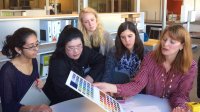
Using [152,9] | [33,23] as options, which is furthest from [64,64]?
[152,9]

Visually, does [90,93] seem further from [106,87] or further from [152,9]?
[152,9]

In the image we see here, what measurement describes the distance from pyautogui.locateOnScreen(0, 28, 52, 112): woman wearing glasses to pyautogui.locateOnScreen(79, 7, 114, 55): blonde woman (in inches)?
34.8

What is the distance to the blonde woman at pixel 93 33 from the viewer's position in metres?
2.94

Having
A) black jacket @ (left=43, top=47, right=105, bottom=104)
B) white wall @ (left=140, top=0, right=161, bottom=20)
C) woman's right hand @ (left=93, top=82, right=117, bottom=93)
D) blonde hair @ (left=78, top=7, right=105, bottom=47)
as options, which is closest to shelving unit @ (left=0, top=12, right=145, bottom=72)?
blonde hair @ (left=78, top=7, right=105, bottom=47)

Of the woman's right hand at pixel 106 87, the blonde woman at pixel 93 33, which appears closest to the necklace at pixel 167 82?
the woman's right hand at pixel 106 87

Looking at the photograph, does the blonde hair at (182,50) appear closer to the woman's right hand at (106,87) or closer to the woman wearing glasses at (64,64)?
the woman's right hand at (106,87)

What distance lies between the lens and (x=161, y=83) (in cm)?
205

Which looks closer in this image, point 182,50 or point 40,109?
point 40,109

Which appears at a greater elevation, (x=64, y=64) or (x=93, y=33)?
(x=93, y=33)

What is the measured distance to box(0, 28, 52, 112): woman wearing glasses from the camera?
6.28ft

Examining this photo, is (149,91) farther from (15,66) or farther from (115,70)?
(15,66)

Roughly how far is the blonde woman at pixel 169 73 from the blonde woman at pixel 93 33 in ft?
2.95

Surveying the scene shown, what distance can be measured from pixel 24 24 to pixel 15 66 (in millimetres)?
1570

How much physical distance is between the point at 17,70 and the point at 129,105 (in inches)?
33.9
